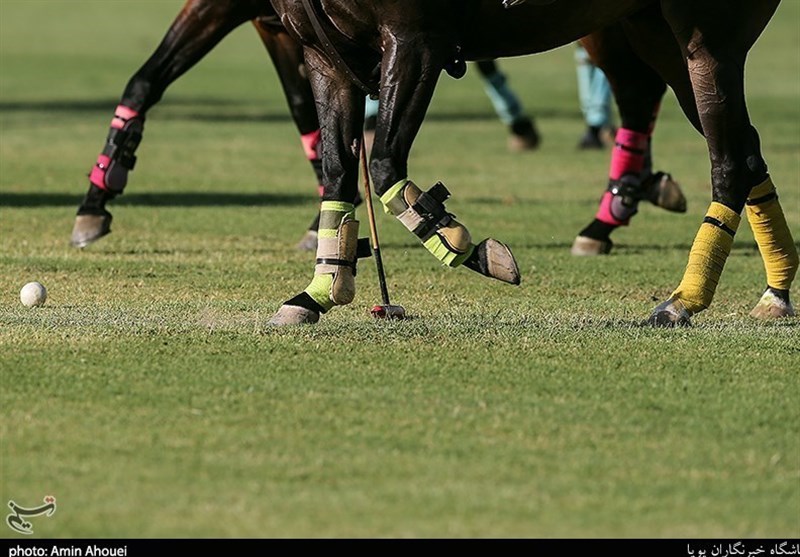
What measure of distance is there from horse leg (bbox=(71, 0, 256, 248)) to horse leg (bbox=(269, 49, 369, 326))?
292cm

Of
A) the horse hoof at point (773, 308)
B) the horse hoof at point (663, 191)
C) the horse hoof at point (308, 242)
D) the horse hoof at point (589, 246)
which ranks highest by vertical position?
the horse hoof at point (663, 191)

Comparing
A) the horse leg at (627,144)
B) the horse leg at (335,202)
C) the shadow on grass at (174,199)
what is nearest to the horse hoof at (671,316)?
the horse leg at (335,202)

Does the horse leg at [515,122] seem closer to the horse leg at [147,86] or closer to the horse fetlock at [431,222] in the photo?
the horse leg at [147,86]

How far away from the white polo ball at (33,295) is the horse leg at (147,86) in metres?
2.36

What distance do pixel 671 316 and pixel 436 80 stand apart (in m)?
1.69

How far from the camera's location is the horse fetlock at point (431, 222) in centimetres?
822

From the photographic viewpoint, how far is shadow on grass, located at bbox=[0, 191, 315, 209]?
49.5ft

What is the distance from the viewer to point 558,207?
15844 millimetres

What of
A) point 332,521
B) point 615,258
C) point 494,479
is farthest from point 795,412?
point 615,258

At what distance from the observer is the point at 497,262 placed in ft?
26.8

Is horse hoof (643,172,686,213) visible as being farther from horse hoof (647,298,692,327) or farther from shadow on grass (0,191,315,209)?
horse hoof (647,298,692,327)

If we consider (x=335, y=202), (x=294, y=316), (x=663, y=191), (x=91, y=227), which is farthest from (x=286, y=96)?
(x=294, y=316)

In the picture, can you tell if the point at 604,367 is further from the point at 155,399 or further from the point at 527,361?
the point at 155,399

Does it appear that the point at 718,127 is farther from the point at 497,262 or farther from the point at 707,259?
the point at 497,262
